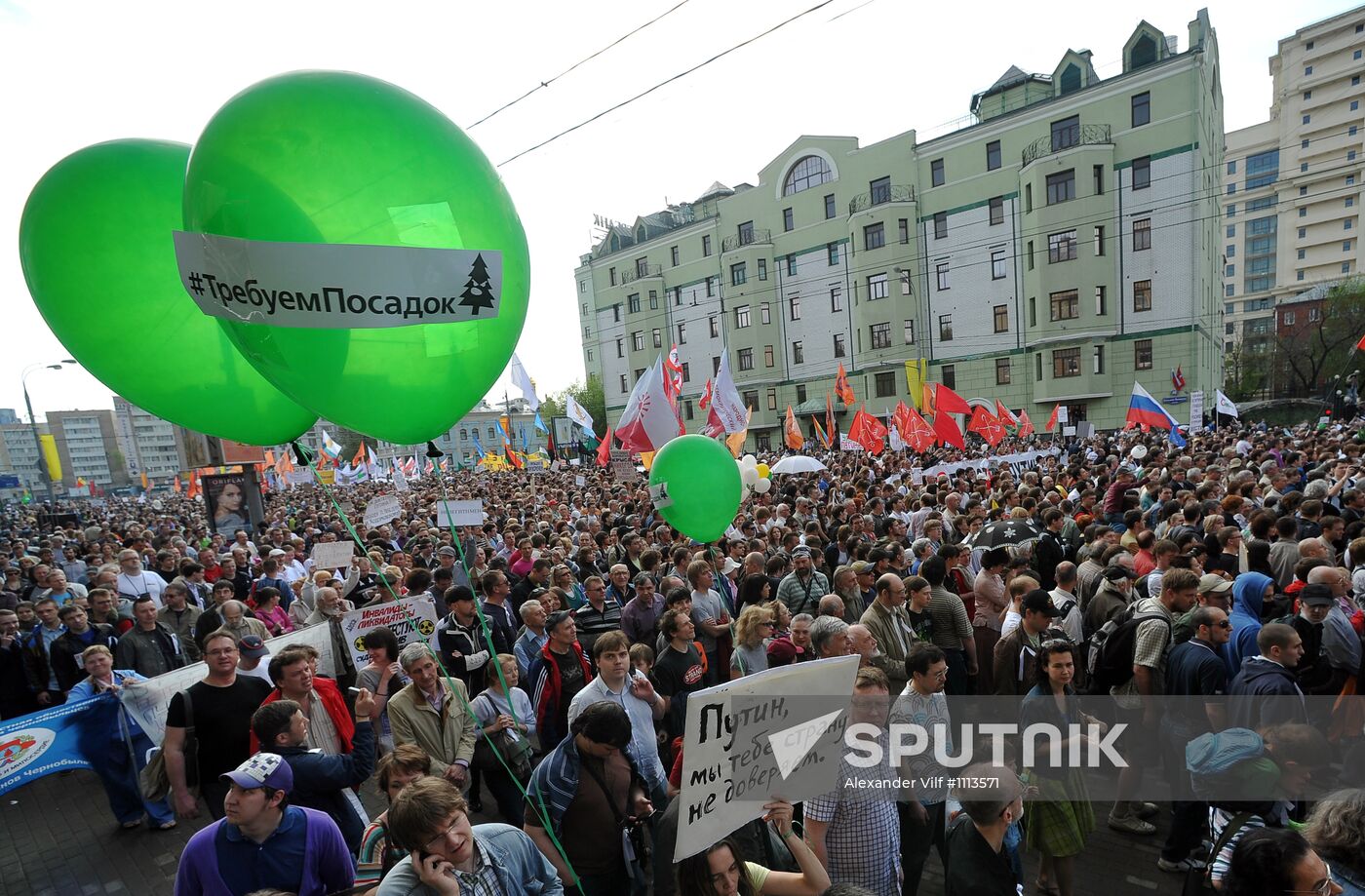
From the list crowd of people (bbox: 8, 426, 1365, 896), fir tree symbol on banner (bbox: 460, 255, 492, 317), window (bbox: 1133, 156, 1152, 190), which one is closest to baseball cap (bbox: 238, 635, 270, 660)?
crowd of people (bbox: 8, 426, 1365, 896)

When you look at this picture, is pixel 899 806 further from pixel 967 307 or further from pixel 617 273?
pixel 617 273

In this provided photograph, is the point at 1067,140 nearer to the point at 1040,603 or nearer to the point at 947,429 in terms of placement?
the point at 947,429

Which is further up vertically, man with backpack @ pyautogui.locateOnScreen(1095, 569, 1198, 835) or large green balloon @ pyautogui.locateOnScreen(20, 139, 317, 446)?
large green balloon @ pyautogui.locateOnScreen(20, 139, 317, 446)

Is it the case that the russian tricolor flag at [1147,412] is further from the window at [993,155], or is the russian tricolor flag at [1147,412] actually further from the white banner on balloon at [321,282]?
the window at [993,155]

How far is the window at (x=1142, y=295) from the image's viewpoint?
31766 mm

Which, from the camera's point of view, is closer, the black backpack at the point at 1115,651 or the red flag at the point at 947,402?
the black backpack at the point at 1115,651

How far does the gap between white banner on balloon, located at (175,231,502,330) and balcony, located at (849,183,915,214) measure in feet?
136

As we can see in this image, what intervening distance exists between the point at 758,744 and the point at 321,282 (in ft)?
7.50

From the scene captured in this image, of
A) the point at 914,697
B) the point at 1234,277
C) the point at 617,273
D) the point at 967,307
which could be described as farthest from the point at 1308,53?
the point at 914,697

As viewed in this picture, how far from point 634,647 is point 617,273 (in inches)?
2038

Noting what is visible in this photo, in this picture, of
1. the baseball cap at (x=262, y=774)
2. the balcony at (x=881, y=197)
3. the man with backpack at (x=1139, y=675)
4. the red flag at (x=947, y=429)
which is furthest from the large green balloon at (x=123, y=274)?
the balcony at (x=881, y=197)

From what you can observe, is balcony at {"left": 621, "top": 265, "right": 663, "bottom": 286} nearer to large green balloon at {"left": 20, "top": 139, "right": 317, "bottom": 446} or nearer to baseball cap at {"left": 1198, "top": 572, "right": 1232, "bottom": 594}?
baseball cap at {"left": 1198, "top": 572, "right": 1232, "bottom": 594}

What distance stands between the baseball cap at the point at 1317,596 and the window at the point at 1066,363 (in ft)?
109

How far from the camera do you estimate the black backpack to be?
454 centimetres
